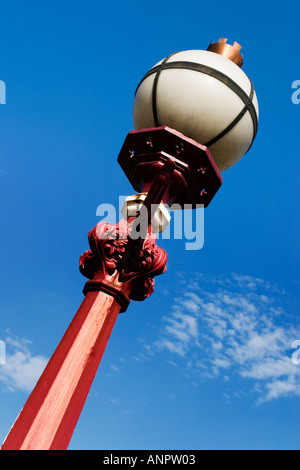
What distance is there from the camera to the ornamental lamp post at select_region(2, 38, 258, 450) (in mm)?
2494

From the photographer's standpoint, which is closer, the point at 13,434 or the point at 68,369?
the point at 13,434

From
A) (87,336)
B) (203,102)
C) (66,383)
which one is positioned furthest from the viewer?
(203,102)

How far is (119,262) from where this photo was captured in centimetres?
317

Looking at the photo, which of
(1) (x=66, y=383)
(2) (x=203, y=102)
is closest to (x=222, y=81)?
(2) (x=203, y=102)

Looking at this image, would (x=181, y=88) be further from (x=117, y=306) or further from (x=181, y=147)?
(x=117, y=306)

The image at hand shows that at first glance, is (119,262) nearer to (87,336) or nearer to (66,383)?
(87,336)

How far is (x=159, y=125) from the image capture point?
3.87 meters

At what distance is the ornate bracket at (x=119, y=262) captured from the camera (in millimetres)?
3105

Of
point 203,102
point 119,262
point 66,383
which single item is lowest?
point 66,383

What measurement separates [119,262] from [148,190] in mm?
850

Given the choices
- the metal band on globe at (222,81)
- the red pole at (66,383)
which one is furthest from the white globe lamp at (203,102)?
the red pole at (66,383)

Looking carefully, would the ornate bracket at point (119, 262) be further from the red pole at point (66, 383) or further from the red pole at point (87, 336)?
the red pole at point (66, 383)
